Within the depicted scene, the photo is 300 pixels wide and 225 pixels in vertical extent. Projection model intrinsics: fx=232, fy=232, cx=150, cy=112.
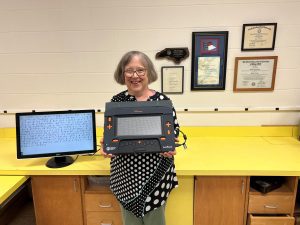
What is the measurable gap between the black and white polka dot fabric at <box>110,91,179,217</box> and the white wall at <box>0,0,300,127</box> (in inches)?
35.4

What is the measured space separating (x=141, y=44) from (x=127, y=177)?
115 cm

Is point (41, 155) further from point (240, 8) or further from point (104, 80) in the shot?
point (240, 8)

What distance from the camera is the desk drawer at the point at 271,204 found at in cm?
147

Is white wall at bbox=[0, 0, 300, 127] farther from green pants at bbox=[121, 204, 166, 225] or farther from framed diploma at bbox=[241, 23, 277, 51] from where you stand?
green pants at bbox=[121, 204, 166, 225]

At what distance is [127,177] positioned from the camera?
119cm

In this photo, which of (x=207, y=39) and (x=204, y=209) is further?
(x=207, y=39)

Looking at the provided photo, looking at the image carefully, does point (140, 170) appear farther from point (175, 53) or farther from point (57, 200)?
point (175, 53)

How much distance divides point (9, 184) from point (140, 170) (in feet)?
2.69

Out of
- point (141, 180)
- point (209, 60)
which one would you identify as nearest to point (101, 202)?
point (141, 180)

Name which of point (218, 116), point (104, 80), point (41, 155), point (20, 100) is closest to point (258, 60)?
point (218, 116)

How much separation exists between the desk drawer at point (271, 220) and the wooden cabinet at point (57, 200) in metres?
1.13

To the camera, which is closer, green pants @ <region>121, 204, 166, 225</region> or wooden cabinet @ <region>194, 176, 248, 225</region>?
green pants @ <region>121, 204, 166, 225</region>

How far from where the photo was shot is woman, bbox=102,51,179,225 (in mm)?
1163

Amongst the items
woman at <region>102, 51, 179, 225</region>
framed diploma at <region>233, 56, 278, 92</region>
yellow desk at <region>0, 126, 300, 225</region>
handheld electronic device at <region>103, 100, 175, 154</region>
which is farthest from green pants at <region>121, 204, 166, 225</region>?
framed diploma at <region>233, 56, 278, 92</region>
